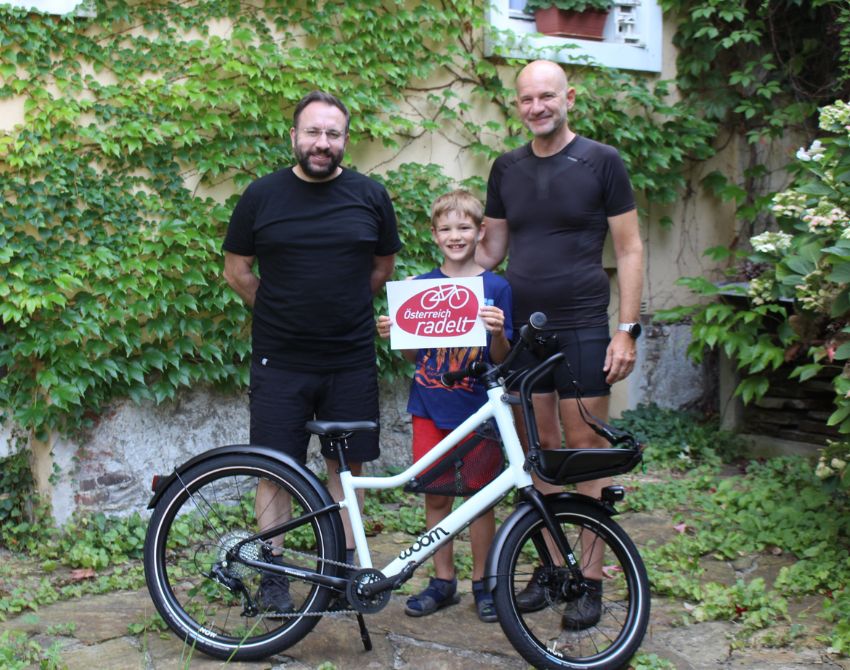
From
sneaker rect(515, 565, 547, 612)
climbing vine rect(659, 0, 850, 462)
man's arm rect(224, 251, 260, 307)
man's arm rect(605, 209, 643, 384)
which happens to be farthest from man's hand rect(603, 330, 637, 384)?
climbing vine rect(659, 0, 850, 462)

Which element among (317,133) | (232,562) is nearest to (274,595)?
(232,562)

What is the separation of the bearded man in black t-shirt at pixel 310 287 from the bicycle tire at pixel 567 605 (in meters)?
0.72

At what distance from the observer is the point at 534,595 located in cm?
343

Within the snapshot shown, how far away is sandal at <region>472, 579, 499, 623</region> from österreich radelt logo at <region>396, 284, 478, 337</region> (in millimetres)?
1000

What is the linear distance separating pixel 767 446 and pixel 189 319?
12.5 feet

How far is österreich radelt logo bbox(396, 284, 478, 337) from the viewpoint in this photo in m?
3.44

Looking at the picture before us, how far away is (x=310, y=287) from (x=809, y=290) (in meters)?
2.30

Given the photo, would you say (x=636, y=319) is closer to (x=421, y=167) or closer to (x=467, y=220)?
(x=467, y=220)

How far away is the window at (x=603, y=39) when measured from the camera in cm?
599

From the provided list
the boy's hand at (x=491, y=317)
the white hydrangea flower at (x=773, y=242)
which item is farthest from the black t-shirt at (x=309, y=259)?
the white hydrangea flower at (x=773, y=242)

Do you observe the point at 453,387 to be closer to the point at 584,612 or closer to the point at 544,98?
the point at 584,612

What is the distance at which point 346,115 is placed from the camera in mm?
3596

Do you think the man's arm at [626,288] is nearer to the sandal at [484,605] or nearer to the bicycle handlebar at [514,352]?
the bicycle handlebar at [514,352]

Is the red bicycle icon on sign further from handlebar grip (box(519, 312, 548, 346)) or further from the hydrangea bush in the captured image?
the hydrangea bush
